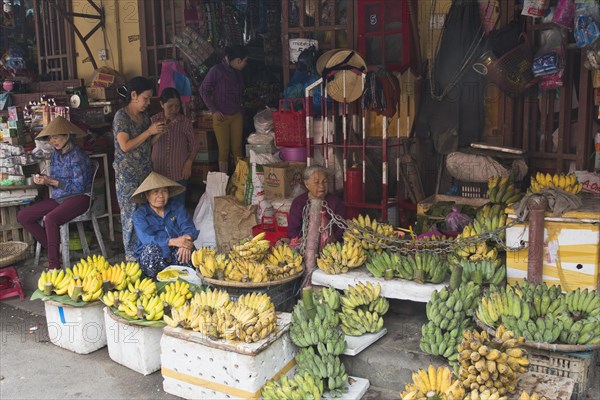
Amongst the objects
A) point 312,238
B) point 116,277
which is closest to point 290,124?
point 312,238

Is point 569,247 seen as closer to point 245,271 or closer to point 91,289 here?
point 245,271

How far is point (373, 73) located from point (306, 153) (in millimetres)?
1253

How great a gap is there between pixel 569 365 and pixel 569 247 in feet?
2.82

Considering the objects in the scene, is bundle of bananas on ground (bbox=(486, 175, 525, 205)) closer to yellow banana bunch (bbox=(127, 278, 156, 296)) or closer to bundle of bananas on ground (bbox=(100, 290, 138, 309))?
yellow banana bunch (bbox=(127, 278, 156, 296))

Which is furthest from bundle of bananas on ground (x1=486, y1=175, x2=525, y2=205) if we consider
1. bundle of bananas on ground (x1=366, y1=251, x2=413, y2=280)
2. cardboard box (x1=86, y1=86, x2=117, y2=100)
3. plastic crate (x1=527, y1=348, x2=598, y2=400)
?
cardboard box (x1=86, y1=86, x2=117, y2=100)

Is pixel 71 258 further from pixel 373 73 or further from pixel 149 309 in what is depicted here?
pixel 373 73

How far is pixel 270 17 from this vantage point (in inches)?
330

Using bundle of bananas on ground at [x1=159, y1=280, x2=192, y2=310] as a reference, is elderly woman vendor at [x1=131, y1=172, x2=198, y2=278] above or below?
above

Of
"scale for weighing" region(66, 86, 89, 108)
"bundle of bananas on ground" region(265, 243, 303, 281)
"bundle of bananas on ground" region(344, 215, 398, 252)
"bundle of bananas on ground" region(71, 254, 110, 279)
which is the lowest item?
"bundle of bananas on ground" region(71, 254, 110, 279)

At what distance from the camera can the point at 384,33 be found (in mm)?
7102

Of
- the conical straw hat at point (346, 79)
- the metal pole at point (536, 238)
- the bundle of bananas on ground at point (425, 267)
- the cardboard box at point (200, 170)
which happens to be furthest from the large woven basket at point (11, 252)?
the metal pole at point (536, 238)

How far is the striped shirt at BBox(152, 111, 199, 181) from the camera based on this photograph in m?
6.93

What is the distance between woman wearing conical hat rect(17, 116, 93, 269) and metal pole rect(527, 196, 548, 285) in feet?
14.8

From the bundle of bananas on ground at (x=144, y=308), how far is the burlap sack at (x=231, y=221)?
8.03 feet
